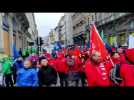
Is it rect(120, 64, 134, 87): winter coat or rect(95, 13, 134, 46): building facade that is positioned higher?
rect(95, 13, 134, 46): building facade

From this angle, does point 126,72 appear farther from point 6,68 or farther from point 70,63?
point 6,68

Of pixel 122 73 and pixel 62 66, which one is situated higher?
pixel 122 73

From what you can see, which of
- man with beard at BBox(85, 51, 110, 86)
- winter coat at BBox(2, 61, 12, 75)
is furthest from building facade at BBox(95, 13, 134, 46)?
man with beard at BBox(85, 51, 110, 86)

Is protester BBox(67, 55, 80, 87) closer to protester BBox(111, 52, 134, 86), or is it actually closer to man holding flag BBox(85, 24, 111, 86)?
man holding flag BBox(85, 24, 111, 86)

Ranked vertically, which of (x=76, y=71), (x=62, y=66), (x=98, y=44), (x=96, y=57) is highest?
(x=98, y=44)

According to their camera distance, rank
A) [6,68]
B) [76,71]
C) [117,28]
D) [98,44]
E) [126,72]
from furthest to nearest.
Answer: [117,28], [6,68], [76,71], [98,44], [126,72]

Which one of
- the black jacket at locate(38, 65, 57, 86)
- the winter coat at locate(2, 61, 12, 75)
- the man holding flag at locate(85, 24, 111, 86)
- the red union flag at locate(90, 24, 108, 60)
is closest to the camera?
the man holding flag at locate(85, 24, 111, 86)

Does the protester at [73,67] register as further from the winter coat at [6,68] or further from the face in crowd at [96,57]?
the face in crowd at [96,57]

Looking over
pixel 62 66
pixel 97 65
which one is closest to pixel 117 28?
pixel 62 66

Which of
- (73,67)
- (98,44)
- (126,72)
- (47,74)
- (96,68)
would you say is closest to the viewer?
(126,72)
